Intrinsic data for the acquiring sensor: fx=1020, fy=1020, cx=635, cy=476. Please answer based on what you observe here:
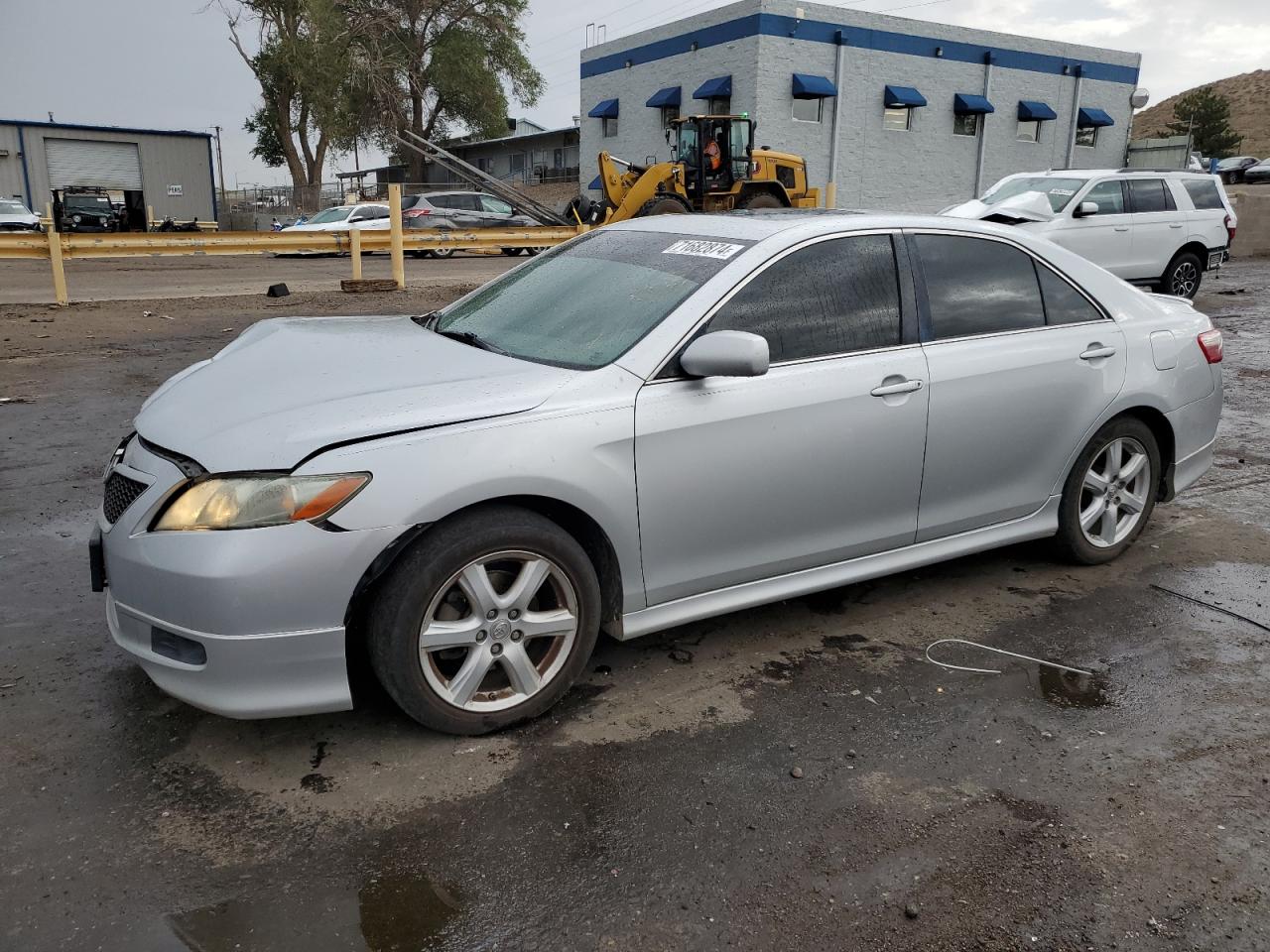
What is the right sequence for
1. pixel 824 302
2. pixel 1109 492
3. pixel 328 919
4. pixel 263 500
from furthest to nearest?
pixel 1109 492 < pixel 824 302 < pixel 263 500 < pixel 328 919

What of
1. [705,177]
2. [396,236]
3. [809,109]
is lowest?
[396,236]

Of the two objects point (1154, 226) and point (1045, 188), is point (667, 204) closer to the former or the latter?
point (1045, 188)

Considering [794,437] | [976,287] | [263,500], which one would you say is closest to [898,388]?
[794,437]

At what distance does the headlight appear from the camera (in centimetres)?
284

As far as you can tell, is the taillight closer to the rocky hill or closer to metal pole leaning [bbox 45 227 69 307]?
metal pole leaning [bbox 45 227 69 307]

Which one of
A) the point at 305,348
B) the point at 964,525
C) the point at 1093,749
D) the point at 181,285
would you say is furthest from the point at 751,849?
the point at 181,285

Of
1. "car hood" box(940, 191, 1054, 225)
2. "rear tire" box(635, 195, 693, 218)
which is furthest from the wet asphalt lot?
"rear tire" box(635, 195, 693, 218)

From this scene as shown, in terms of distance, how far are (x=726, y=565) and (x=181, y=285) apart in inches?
636

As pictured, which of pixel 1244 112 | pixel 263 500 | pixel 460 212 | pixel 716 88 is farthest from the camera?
pixel 1244 112

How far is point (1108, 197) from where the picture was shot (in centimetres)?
1426

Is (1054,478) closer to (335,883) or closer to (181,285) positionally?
(335,883)

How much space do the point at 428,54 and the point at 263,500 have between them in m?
51.8

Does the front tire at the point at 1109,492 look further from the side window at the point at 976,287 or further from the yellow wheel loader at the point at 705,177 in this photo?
the yellow wheel loader at the point at 705,177

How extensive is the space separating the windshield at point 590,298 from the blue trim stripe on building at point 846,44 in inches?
1125
